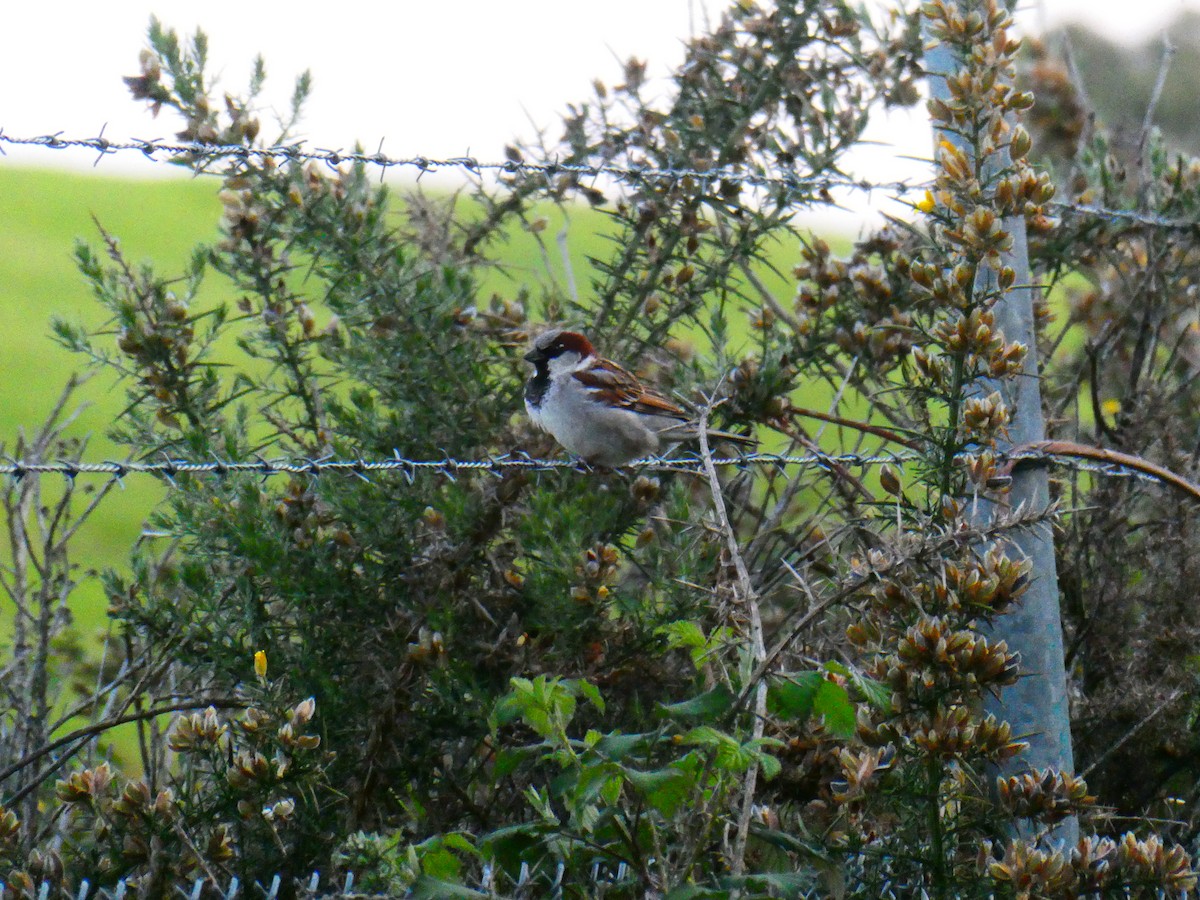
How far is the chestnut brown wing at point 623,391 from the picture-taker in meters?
3.96

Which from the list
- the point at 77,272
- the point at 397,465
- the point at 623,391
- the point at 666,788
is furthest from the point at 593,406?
the point at 77,272

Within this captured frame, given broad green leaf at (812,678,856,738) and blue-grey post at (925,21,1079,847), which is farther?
blue-grey post at (925,21,1079,847)

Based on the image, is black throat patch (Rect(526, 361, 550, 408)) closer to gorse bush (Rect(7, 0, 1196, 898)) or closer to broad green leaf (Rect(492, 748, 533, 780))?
gorse bush (Rect(7, 0, 1196, 898))

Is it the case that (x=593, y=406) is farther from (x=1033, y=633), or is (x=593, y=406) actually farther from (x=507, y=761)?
(x=507, y=761)

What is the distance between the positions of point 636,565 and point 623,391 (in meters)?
0.81

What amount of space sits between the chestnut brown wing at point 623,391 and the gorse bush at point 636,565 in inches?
4.0

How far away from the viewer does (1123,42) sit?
12.4 m

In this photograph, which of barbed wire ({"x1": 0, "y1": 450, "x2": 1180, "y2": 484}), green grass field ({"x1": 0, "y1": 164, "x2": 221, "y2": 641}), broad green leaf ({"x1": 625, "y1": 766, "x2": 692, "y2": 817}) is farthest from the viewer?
green grass field ({"x1": 0, "y1": 164, "x2": 221, "y2": 641})

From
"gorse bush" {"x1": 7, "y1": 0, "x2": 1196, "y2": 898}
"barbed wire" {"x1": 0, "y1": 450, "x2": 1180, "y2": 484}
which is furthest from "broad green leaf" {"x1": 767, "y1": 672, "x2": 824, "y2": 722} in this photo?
"barbed wire" {"x1": 0, "y1": 450, "x2": 1180, "y2": 484}

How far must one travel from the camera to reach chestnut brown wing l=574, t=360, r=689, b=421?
13.0ft

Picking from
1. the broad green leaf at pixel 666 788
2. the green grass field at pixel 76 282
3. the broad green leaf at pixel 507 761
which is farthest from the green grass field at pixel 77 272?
the broad green leaf at pixel 666 788

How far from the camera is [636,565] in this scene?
3.53 metres

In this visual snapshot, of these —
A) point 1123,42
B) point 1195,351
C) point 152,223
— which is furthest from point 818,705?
point 152,223

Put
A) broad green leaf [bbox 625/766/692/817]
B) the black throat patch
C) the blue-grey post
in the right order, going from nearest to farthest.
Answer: broad green leaf [bbox 625/766/692/817] < the blue-grey post < the black throat patch
